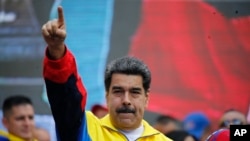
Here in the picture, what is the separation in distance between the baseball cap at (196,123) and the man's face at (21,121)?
1468 millimetres

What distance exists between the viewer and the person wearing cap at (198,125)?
19.4ft

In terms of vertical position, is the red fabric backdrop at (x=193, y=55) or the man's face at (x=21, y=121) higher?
the red fabric backdrop at (x=193, y=55)

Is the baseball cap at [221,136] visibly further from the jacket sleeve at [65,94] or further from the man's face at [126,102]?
the jacket sleeve at [65,94]

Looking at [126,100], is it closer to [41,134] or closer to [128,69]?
[128,69]

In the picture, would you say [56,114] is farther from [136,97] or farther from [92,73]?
[92,73]

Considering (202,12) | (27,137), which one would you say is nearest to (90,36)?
(202,12)

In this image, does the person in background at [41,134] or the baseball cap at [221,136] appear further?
the person in background at [41,134]

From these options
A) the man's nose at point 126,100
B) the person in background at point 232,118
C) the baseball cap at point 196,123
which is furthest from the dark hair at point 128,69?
the baseball cap at point 196,123

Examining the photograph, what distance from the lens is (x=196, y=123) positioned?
599 cm

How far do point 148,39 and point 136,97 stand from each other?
348 centimetres

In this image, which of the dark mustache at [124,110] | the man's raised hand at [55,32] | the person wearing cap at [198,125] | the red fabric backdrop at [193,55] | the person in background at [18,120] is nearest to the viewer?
the man's raised hand at [55,32]

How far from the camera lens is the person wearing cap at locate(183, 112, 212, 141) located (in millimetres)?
5906

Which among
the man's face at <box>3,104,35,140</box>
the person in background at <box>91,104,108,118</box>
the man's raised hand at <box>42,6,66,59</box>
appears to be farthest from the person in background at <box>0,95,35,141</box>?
the man's raised hand at <box>42,6,66,59</box>

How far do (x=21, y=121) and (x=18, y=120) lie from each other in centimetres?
3
